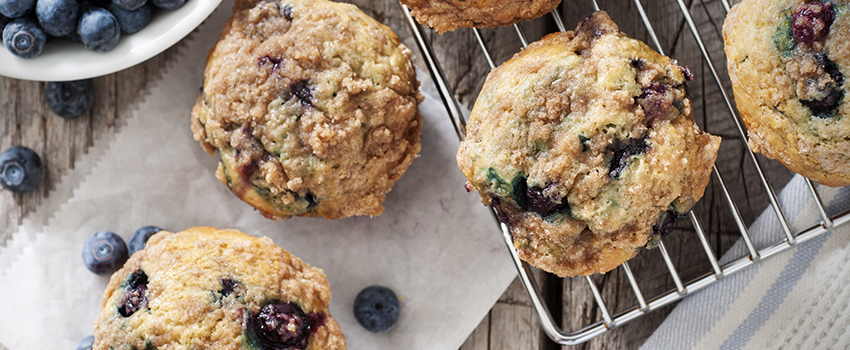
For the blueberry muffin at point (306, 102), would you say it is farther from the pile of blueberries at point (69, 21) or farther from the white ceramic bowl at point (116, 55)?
the pile of blueberries at point (69, 21)

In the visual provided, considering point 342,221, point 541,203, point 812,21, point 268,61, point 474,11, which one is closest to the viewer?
point 812,21

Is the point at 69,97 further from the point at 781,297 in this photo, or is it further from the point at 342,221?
the point at 781,297

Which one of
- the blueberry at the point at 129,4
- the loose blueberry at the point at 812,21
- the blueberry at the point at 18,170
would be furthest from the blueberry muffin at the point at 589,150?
the blueberry at the point at 18,170

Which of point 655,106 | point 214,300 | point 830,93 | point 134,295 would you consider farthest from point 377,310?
point 830,93

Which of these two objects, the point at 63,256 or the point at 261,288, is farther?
the point at 63,256

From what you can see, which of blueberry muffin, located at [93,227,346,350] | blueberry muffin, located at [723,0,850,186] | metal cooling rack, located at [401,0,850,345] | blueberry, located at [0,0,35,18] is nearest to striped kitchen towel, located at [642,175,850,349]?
metal cooling rack, located at [401,0,850,345]

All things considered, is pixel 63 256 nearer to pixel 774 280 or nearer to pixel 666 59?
pixel 666 59

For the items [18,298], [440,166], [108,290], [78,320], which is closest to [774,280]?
[440,166]
